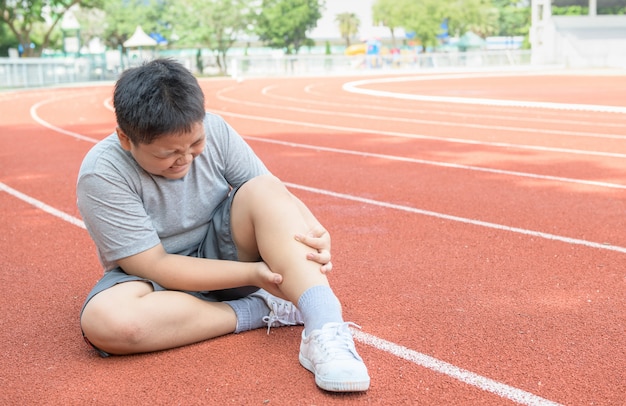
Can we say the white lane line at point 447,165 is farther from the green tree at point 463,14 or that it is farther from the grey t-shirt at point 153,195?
the green tree at point 463,14

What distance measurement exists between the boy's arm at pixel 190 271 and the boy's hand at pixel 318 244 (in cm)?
21

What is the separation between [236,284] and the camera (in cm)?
320

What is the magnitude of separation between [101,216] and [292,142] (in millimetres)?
7928

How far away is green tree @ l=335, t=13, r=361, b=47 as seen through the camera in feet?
289

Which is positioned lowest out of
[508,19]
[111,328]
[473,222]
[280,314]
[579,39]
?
[473,222]

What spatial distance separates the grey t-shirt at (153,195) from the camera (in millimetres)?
3086

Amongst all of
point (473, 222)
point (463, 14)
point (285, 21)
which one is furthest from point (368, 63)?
point (473, 222)

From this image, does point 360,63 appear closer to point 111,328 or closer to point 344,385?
point 111,328

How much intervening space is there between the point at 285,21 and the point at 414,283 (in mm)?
60248

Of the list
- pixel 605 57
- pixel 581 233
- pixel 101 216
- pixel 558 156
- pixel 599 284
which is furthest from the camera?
pixel 605 57

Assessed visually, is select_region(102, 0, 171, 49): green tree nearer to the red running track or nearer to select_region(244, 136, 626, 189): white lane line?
select_region(244, 136, 626, 189): white lane line

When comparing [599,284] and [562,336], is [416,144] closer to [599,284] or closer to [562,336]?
[599,284]

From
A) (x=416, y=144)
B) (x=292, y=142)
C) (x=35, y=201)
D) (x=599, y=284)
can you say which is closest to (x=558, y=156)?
(x=416, y=144)

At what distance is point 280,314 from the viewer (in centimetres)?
345
